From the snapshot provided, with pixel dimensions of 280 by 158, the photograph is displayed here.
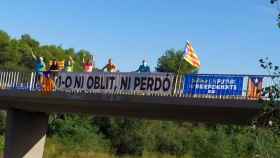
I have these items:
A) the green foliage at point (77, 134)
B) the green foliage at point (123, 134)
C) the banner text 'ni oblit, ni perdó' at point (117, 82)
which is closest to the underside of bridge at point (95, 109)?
the banner text 'ni oblit, ni perdó' at point (117, 82)

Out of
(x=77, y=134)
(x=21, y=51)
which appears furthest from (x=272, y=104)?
(x=21, y=51)

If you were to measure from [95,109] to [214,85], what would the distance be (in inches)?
410

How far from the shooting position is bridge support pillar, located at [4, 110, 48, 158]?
3606cm

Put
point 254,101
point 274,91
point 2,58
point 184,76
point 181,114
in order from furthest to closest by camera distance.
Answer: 1. point 2,58
2. point 181,114
3. point 184,76
4. point 254,101
5. point 274,91

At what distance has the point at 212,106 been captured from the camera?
82.6 ft

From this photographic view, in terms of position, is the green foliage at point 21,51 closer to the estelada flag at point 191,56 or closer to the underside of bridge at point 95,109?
the underside of bridge at point 95,109

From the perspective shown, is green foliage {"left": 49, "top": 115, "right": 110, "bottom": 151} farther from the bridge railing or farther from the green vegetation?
the bridge railing

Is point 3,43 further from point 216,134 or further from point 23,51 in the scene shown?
point 216,134

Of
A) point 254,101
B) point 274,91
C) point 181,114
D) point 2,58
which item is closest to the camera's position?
point 274,91

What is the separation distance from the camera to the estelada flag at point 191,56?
27.9m

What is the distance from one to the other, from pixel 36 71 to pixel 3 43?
79.3m

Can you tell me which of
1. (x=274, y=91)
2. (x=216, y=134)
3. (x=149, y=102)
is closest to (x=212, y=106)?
(x=149, y=102)

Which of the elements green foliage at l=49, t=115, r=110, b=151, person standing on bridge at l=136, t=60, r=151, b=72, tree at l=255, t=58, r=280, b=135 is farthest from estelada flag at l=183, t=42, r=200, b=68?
green foliage at l=49, t=115, r=110, b=151

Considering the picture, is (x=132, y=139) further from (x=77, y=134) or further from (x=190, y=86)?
(x=190, y=86)
